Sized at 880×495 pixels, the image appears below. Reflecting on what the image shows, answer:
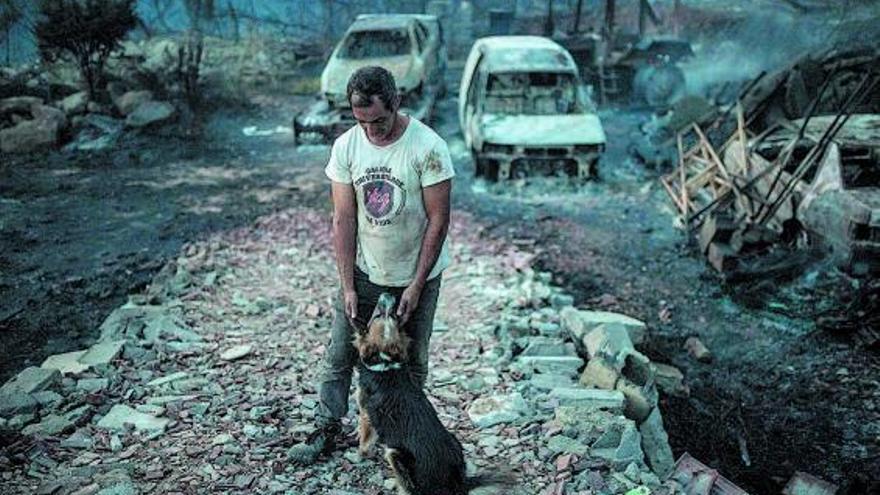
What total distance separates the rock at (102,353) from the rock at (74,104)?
9187 millimetres

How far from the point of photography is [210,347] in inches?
205

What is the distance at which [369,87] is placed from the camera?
2.90 m

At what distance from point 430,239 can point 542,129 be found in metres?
7.06

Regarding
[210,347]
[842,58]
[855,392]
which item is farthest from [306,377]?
[842,58]

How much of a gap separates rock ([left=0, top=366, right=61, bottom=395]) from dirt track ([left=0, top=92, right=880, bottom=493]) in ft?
3.72

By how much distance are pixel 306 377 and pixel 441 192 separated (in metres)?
2.28

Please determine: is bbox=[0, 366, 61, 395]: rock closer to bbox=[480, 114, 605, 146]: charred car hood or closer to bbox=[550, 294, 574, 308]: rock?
bbox=[550, 294, 574, 308]: rock

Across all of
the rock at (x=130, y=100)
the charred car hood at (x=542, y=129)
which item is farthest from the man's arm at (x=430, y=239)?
the rock at (x=130, y=100)

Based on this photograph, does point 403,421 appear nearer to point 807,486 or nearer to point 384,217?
point 384,217

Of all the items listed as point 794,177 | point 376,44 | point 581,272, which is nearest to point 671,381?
point 581,272

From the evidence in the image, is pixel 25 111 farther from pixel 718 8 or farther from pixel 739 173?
pixel 718 8

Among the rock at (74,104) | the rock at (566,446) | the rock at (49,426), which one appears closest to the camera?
the rock at (566,446)

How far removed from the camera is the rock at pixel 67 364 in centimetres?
463

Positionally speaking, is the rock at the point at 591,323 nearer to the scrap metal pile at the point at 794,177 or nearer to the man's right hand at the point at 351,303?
the scrap metal pile at the point at 794,177
